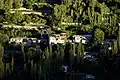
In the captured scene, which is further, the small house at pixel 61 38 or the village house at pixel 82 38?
the village house at pixel 82 38

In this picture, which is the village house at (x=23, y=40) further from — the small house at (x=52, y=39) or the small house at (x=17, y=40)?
the small house at (x=52, y=39)

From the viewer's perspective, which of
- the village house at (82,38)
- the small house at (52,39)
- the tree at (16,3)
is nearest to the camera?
the small house at (52,39)

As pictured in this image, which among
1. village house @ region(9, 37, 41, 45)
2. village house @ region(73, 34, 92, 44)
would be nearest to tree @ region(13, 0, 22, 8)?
village house @ region(9, 37, 41, 45)

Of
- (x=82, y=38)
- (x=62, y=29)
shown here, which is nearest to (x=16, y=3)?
(x=62, y=29)

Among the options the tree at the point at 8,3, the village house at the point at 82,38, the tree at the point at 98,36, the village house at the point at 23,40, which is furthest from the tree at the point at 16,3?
the tree at the point at 98,36

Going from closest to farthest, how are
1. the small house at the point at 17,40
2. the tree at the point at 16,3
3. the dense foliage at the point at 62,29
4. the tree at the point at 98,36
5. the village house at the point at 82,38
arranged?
1. the dense foliage at the point at 62,29
2. the small house at the point at 17,40
3. the tree at the point at 98,36
4. the village house at the point at 82,38
5. the tree at the point at 16,3

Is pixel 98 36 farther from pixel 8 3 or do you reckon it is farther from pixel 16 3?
pixel 8 3

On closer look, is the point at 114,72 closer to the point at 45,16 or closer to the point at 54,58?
the point at 54,58

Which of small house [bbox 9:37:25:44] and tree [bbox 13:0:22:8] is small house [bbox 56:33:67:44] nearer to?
small house [bbox 9:37:25:44]

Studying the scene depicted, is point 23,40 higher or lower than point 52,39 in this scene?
lower

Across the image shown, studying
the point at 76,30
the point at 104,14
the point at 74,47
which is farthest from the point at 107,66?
the point at 104,14
